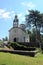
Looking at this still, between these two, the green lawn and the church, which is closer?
the green lawn

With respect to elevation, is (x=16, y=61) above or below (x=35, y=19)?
below

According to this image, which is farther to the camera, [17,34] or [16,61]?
[17,34]

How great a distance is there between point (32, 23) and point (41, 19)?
151 inches

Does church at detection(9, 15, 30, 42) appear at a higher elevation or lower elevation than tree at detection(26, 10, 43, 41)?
lower

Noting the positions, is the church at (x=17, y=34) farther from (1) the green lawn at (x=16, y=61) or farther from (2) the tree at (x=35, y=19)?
(1) the green lawn at (x=16, y=61)

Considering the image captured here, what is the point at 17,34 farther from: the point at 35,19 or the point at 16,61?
the point at 16,61

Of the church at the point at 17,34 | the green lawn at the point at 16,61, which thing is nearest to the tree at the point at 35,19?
the church at the point at 17,34

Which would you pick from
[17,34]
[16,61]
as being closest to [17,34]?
[17,34]

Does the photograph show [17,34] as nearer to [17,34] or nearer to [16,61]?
[17,34]

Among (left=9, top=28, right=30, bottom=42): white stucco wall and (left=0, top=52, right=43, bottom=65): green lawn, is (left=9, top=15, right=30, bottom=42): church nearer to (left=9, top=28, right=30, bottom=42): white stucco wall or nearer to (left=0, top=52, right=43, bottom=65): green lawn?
(left=9, top=28, right=30, bottom=42): white stucco wall

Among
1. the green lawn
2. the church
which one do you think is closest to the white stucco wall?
the church

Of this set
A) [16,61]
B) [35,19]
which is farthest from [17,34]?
[16,61]

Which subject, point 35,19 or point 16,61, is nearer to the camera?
point 16,61

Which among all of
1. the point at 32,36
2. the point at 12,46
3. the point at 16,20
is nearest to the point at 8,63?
the point at 12,46
